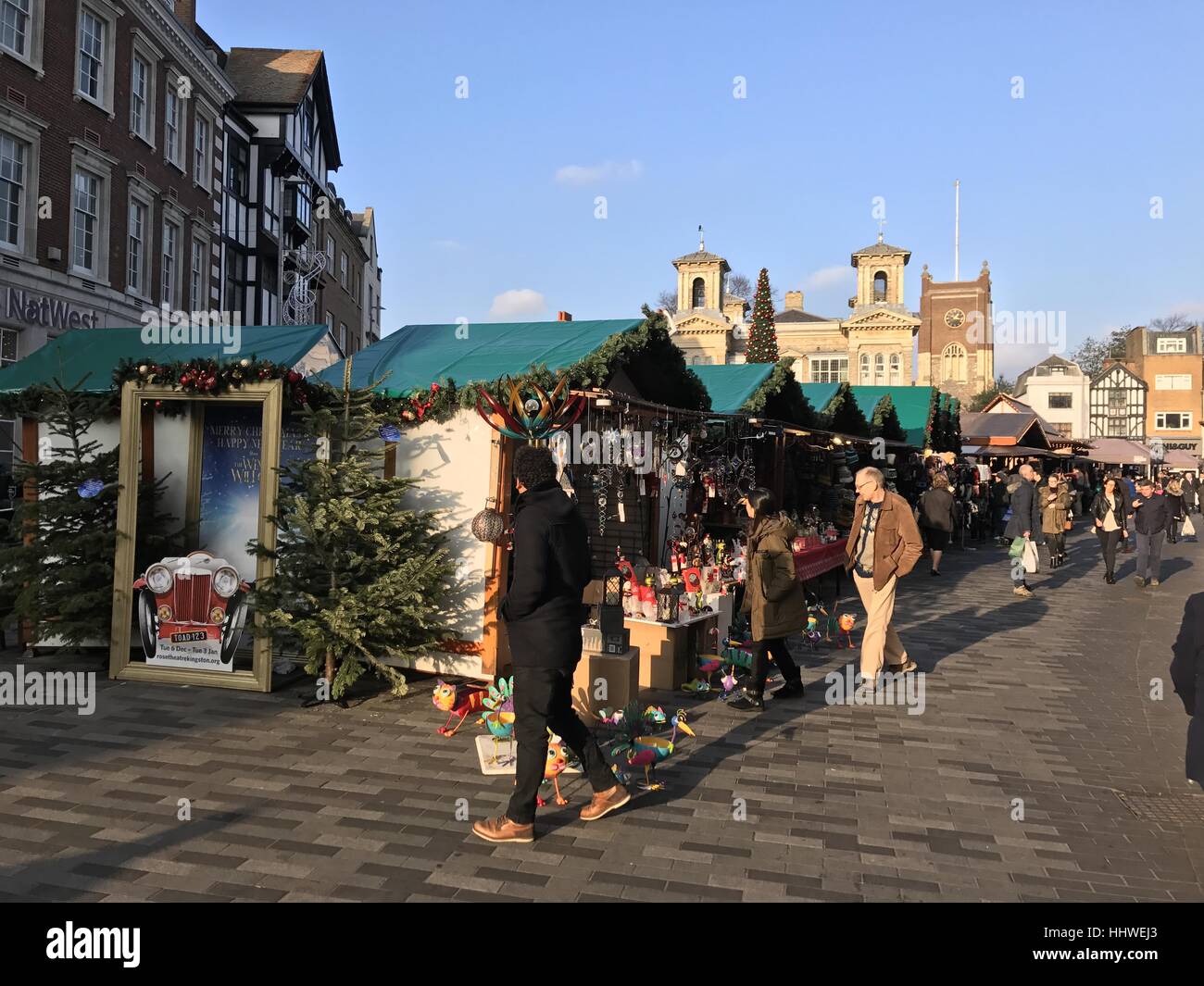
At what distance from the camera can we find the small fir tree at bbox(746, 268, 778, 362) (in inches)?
1665

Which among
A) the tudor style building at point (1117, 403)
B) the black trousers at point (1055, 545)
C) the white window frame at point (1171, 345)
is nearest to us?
the black trousers at point (1055, 545)

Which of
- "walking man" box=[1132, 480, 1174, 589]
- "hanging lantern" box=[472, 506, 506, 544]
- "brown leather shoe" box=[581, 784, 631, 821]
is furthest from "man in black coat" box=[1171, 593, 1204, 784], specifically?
"walking man" box=[1132, 480, 1174, 589]

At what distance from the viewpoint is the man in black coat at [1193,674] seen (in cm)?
383

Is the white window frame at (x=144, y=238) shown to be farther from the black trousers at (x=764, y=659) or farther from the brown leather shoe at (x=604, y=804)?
the brown leather shoe at (x=604, y=804)

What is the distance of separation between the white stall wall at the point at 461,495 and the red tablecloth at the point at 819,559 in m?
4.11

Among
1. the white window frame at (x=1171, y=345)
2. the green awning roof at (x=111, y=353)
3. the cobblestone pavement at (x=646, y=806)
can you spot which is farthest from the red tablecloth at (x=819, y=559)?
the white window frame at (x=1171, y=345)

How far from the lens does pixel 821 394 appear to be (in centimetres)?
1594

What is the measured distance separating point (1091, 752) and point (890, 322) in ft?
234

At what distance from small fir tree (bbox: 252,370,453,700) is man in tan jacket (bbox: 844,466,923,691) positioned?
11.2ft

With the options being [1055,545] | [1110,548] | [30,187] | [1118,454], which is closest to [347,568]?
[1110,548]

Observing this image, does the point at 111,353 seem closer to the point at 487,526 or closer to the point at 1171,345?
the point at 487,526

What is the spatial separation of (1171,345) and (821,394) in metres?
80.9

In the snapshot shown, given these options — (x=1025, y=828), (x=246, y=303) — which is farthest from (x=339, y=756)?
(x=246, y=303)

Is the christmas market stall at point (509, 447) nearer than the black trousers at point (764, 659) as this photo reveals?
No
